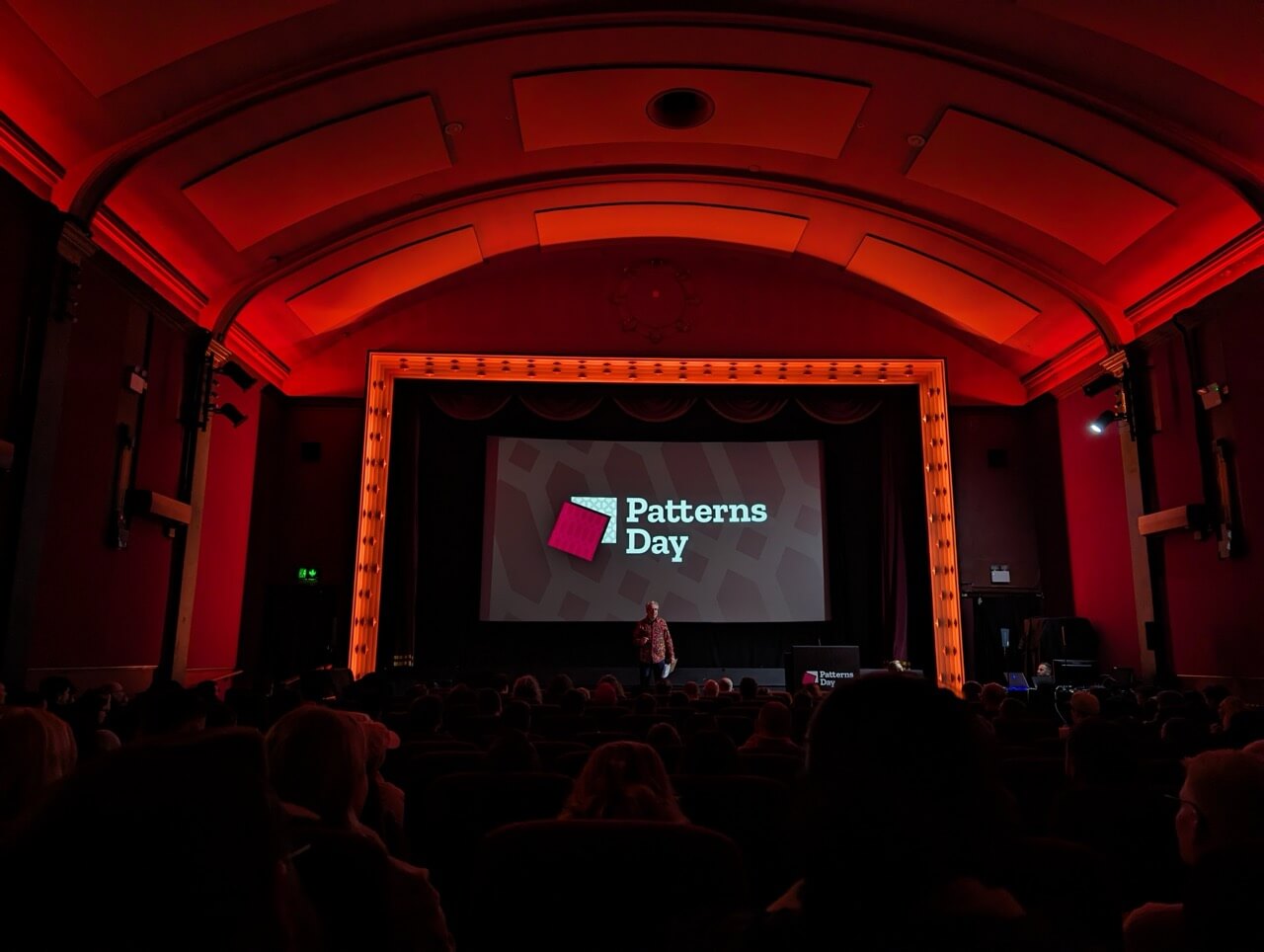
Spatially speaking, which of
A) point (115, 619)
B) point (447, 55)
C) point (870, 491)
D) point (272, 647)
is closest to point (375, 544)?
point (272, 647)

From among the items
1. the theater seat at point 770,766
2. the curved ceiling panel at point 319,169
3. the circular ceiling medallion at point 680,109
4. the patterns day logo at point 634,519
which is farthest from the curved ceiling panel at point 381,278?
the theater seat at point 770,766

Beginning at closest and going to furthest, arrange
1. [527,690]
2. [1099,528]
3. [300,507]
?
[527,690], [1099,528], [300,507]

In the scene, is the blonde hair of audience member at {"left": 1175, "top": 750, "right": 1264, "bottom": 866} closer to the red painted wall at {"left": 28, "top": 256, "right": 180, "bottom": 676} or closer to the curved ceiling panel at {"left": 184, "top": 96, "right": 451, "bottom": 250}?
A: the red painted wall at {"left": 28, "top": 256, "right": 180, "bottom": 676}

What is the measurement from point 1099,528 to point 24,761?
410 inches

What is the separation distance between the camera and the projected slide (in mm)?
11609

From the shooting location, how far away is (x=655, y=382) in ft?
37.3

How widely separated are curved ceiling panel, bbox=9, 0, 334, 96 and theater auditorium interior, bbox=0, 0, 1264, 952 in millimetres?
30

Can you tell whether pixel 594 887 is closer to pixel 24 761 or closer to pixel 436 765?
pixel 24 761

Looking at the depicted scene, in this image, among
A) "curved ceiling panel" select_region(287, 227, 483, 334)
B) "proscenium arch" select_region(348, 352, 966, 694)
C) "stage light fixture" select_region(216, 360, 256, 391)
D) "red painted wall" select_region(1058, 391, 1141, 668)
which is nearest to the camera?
"stage light fixture" select_region(216, 360, 256, 391)

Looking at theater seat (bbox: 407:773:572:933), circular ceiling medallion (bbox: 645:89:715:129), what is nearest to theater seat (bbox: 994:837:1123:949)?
theater seat (bbox: 407:773:572:933)

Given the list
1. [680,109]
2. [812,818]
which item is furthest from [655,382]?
[812,818]

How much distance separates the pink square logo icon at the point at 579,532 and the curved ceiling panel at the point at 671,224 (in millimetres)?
3450

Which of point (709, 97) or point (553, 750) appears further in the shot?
point (709, 97)

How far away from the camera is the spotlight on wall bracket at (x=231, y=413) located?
8.83m
